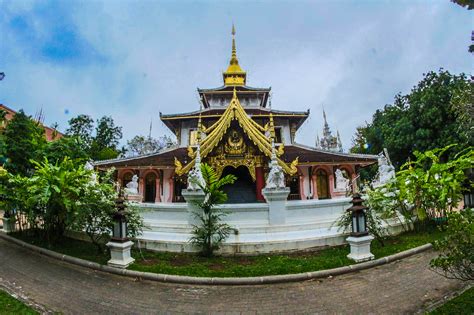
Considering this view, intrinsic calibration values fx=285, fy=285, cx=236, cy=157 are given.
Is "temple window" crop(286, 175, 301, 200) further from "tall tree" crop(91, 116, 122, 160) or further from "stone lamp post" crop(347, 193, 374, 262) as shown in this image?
"tall tree" crop(91, 116, 122, 160)

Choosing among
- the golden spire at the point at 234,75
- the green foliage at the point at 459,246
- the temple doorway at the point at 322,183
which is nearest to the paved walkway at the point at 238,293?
the green foliage at the point at 459,246

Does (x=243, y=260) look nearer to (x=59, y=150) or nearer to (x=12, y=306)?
(x=12, y=306)

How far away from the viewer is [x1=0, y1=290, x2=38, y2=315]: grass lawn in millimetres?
4516

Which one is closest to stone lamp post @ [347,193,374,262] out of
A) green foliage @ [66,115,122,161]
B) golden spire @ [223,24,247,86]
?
golden spire @ [223,24,247,86]

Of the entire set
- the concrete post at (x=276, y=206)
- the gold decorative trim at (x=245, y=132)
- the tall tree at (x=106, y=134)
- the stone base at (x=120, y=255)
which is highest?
the tall tree at (x=106, y=134)

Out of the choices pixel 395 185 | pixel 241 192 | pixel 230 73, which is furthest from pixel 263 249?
pixel 230 73

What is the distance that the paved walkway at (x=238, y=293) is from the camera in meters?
4.73

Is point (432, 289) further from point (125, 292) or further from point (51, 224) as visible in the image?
point (51, 224)

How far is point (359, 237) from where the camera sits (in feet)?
22.5

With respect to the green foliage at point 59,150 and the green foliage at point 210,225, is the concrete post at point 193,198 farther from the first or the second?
the green foliage at point 59,150

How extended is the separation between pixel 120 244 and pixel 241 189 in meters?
7.24

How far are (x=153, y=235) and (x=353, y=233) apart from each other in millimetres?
5477

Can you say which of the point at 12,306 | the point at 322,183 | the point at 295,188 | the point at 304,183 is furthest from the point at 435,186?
the point at 322,183

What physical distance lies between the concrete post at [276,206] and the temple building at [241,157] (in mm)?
2703
